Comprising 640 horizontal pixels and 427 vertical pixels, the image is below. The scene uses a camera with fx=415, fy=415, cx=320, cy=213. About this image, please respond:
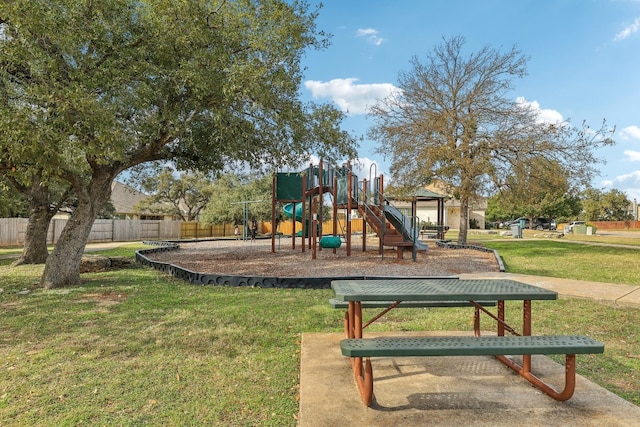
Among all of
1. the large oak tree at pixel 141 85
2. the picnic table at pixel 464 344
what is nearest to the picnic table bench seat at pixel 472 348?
the picnic table at pixel 464 344

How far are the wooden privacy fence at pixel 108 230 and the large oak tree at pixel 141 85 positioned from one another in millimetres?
16387

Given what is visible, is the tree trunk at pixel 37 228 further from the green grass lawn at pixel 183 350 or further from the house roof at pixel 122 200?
the house roof at pixel 122 200

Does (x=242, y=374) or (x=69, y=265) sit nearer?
(x=242, y=374)

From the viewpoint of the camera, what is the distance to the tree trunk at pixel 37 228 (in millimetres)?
13250

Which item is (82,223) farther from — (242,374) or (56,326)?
(242,374)

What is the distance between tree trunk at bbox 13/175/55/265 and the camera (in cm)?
1325

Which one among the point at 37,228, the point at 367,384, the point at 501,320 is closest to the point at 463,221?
the point at 501,320

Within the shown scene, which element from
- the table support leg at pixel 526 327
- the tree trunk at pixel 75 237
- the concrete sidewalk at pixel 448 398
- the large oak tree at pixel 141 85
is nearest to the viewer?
the concrete sidewalk at pixel 448 398

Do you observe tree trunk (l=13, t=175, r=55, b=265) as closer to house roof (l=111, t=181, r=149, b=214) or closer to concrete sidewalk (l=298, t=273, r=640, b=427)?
concrete sidewalk (l=298, t=273, r=640, b=427)

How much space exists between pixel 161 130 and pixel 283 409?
6.78 meters

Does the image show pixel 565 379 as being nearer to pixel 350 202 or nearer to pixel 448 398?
pixel 448 398

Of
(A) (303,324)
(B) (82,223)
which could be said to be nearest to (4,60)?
(B) (82,223)

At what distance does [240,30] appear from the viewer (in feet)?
28.5

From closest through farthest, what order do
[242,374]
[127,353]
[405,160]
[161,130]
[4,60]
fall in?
1. [242,374]
2. [127,353]
3. [4,60]
4. [161,130]
5. [405,160]
